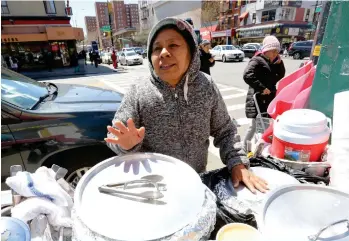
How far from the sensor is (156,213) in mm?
796

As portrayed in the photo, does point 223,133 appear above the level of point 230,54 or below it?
above

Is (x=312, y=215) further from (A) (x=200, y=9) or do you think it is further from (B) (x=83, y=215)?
(A) (x=200, y=9)

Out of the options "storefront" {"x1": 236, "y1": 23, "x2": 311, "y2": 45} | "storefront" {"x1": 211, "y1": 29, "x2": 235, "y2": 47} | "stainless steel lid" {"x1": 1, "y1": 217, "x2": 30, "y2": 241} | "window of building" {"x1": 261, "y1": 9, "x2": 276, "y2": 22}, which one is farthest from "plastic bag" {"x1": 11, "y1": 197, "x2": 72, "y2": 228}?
"storefront" {"x1": 211, "y1": 29, "x2": 235, "y2": 47}

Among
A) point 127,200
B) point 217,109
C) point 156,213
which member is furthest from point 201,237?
point 217,109

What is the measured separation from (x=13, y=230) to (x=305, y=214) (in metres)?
1.02

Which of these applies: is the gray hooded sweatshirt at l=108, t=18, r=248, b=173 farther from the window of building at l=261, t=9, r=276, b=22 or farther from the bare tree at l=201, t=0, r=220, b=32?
the bare tree at l=201, t=0, r=220, b=32

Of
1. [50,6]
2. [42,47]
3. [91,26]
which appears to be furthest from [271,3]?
[91,26]

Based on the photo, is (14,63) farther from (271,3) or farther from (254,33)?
(271,3)

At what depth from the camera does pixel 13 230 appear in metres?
0.79

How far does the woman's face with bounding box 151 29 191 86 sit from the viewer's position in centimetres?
118

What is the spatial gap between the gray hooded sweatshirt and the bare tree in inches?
1901

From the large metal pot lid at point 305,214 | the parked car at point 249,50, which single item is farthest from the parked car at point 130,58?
the large metal pot lid at point 305,214

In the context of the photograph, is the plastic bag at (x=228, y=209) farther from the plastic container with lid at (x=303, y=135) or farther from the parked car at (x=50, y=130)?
the parked car at (x=50, y=130)

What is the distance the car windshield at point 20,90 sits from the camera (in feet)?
8.39
